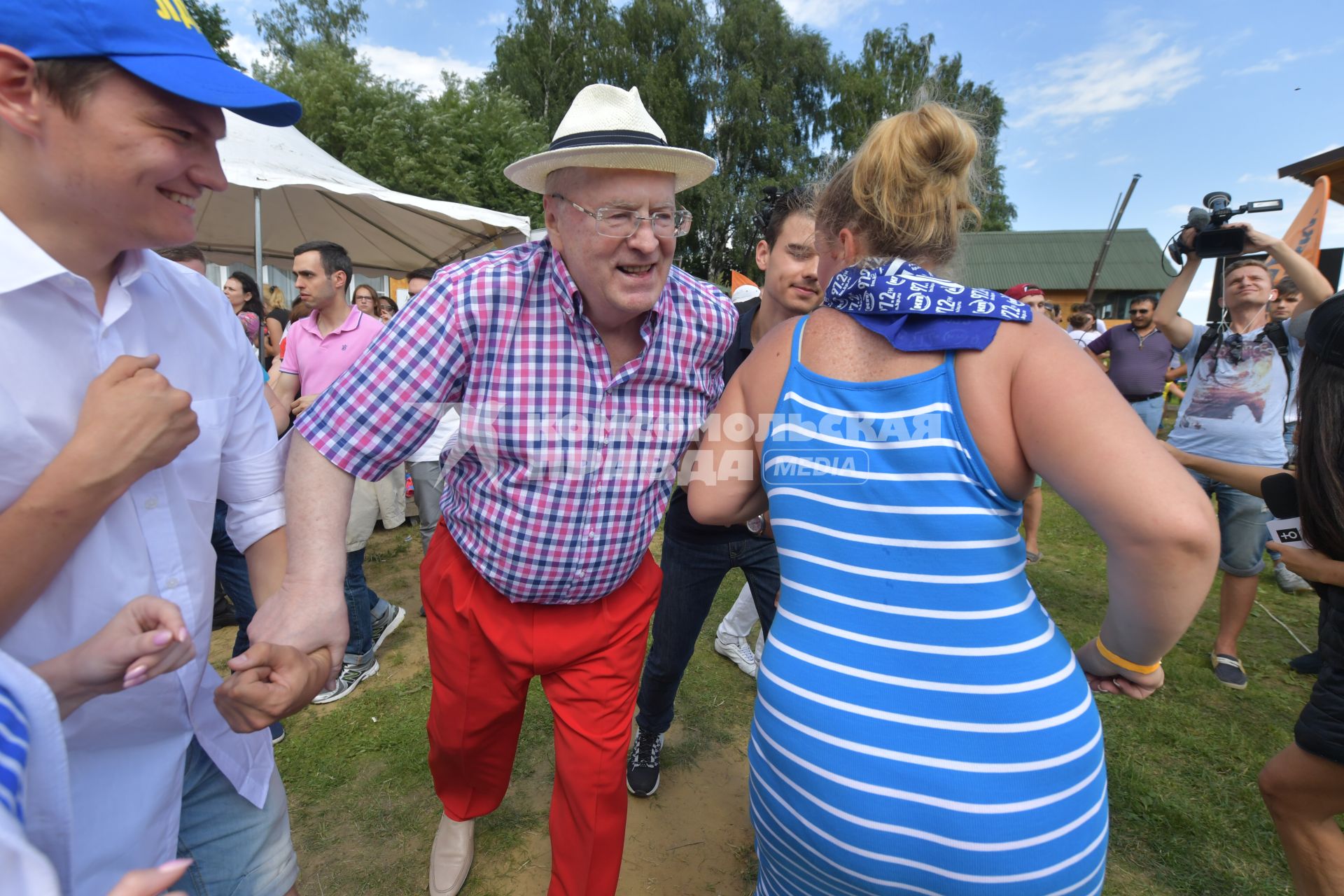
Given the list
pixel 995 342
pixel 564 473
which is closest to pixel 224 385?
pixel 564 473

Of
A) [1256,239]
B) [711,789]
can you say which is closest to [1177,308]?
[1256,239]

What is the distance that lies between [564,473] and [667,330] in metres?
0.49

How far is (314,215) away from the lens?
7086mm

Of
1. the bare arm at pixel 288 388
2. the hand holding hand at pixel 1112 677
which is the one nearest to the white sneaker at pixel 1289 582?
the hand holding hand at pixel 1112 677

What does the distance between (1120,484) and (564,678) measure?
1.49 m

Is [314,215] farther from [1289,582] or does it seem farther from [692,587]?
[1289,582]

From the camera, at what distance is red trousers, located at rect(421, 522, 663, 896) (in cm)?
185

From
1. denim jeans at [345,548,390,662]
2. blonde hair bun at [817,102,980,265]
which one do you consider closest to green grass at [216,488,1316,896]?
denim jeans at [345,548,390,662]

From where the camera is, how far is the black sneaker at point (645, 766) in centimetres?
266

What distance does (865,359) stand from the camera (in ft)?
3.76

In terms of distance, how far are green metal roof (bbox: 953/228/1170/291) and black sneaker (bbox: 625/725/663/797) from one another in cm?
→ 3024

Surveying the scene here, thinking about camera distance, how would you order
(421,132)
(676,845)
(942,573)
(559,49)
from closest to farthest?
(942,573) → (676,845) → (421,132) → (559,49)

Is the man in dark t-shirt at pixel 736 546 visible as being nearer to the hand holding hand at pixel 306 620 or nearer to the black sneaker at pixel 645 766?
the black sneaker at pixel 645 766

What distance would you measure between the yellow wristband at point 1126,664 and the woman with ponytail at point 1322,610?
2.31 ft
